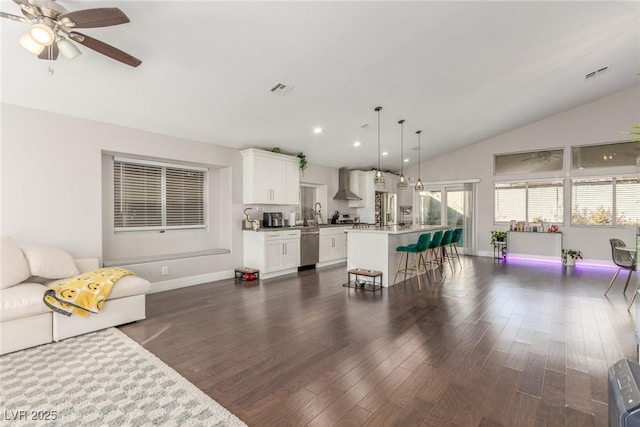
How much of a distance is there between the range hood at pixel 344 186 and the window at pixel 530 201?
12.9 feet

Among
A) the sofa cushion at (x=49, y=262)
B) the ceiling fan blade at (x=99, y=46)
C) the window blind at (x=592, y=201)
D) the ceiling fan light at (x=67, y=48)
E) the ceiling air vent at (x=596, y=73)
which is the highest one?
the ceiling air vent at (x=596, y=73)

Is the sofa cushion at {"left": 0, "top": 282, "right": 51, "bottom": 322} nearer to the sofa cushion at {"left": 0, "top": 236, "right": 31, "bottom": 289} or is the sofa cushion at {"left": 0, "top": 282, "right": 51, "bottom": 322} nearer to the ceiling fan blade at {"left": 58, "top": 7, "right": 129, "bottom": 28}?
the sofa cushion at {"left": 0, "top": 236, "right": 31, "bottom": 289}

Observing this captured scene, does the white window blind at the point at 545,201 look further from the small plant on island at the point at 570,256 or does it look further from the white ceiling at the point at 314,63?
the white ceiling at the point at 314,63

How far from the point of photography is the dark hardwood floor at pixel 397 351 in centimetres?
198

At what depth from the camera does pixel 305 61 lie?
3619 mm

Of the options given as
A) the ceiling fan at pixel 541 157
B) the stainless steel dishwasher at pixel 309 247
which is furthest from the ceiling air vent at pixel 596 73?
the stainless steel dishwasher at pixel 309 247

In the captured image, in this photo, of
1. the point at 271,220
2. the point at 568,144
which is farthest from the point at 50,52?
the point at 568,144

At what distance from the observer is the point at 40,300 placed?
2.91 metres

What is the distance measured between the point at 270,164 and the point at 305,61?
8.86 ft

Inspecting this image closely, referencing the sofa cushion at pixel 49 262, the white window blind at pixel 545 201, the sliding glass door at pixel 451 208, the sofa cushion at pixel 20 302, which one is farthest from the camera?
the sliding glass door at pixel 451 208

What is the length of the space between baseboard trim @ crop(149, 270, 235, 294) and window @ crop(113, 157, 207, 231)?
947 millimetres

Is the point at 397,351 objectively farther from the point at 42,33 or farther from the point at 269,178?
the point at 269,178

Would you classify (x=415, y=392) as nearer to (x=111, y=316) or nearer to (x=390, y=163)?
(x=111, y=316)

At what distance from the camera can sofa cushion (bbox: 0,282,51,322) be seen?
273cm
